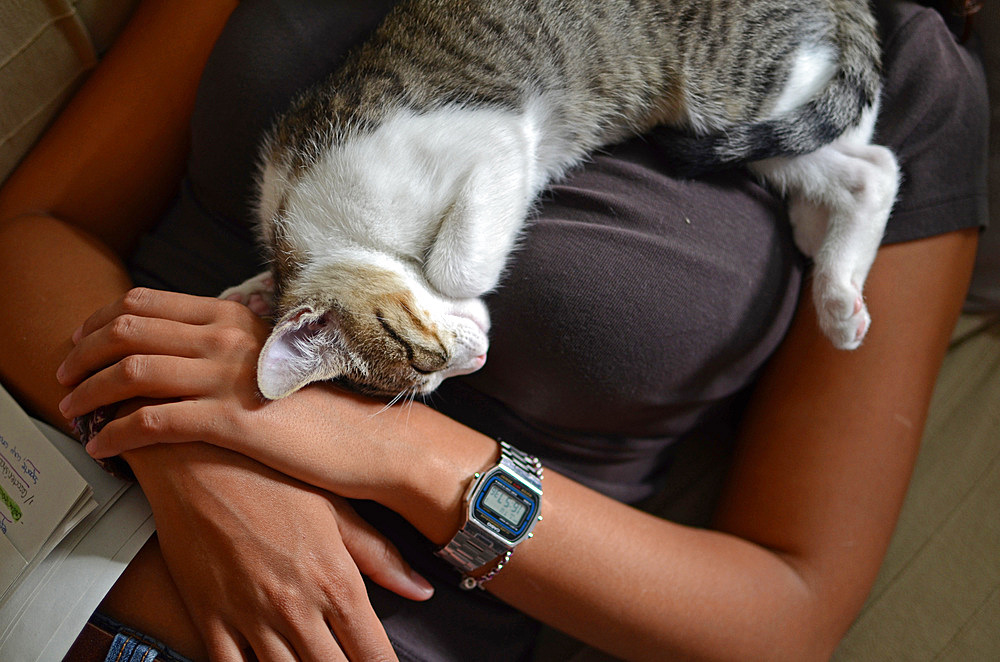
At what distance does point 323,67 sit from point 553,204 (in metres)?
0.49

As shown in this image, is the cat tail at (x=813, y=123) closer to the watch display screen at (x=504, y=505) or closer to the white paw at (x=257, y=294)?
the watch display screen at (x=504, y=505)

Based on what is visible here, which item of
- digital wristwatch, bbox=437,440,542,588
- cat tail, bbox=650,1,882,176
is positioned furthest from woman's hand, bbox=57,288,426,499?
cat tail, bbox=650,1,882,176

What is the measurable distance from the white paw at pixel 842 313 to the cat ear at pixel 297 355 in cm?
73

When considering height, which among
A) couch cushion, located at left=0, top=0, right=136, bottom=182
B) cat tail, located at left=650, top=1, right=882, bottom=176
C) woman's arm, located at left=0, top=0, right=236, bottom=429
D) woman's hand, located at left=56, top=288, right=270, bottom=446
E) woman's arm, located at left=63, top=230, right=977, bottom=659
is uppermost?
couch cushion, located at left=0, top=0, right=136, bottom=182

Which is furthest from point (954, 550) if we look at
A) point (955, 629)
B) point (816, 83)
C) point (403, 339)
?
point (403, 339)

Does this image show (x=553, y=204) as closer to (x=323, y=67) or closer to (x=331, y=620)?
(x=323, y=67)

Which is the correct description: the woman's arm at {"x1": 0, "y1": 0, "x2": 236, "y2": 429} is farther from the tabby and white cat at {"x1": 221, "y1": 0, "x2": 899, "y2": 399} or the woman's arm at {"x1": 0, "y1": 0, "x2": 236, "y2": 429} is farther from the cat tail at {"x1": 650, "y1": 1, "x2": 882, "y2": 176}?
the cat tail at {"x1": 650, "y1": 1, "x2": 882, "y2": 176}

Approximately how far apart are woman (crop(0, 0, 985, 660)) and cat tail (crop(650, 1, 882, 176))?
0.04 m

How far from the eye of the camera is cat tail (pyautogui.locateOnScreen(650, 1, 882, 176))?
0.93 metres

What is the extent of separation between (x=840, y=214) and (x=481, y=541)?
746mm

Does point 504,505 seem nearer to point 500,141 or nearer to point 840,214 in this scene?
point 500,141

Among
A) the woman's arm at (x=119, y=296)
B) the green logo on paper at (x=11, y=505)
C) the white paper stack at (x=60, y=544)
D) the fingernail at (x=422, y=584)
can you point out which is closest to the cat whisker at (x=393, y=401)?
the woman's arm at (x=119, y=296)

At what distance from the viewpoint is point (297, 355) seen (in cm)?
86

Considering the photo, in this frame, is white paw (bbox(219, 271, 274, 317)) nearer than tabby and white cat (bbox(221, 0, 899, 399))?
No
